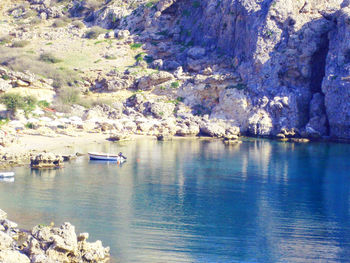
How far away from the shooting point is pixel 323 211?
27.0m

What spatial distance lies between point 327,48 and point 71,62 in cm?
3422

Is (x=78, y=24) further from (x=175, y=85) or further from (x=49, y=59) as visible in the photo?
(x=175, y=85)

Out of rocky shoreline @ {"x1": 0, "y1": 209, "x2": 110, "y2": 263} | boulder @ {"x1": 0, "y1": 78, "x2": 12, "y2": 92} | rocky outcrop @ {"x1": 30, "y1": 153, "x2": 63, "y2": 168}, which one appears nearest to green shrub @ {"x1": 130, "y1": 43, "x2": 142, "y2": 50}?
boulder @ {"x1": 0, "y1": 78, "x2": 12, "y2": 92}

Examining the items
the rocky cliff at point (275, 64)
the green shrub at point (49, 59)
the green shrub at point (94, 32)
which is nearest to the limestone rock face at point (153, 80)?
the rocky cliff at point (275, 64)

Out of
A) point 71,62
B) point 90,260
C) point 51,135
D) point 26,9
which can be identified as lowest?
point 90,260

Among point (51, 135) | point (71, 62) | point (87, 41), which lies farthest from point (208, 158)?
point (87, 41)

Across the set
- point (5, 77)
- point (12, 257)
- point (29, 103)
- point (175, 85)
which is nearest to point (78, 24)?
point (175, 85)

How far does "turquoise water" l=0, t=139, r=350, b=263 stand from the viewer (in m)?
20.9

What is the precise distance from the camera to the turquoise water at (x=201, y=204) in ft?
68.4

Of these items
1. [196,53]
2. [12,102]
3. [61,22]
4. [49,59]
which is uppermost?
[61,22]

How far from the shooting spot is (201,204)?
28000 mm

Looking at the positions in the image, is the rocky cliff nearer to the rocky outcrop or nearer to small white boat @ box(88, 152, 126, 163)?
small white boat @ box(88, 152, 126, 163)

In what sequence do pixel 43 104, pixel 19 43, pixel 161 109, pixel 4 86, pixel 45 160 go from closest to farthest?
pixel 45 160
pixel 4 86
pixel 43 104
pixel 161 109
pixel 19 43

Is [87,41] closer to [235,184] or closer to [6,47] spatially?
[6,47]
